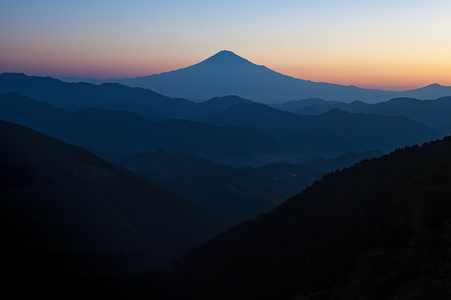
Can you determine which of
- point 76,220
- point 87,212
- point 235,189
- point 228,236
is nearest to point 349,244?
point 228,236

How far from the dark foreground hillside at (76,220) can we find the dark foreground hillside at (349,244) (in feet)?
46.7

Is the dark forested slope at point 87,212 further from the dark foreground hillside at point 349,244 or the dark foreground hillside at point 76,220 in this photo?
the dark foreground hillside at point 349,244

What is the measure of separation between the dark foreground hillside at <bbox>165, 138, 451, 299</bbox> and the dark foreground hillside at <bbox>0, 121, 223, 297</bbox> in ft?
46.7

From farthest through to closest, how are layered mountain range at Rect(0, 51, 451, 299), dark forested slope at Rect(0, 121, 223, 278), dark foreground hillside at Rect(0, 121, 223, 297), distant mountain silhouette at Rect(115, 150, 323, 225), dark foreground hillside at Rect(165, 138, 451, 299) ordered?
1. distant mountain silhouette at Rect(115, 150, 323, 225)
2. dark forested slope at Rect(0, 121, 223, 278)
3. dark foreground hillside at Rect(0, 121, 223, 297)
4. layered mountain range at Rect(0, 51, 451, 299)
5. dark foreground hillside at Rect(165, 138, 451, 299)

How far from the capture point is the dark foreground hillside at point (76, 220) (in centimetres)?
3822

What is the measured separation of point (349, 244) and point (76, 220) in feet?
184

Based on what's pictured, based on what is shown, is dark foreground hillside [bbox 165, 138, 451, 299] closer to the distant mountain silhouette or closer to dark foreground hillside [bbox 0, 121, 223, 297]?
dark foreground hillside [bbox 0, 121, 223, 297]

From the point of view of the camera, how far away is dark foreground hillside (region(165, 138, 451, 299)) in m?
22.2

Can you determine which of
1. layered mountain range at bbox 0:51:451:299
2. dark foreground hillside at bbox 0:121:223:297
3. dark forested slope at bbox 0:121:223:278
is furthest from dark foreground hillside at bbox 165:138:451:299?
dark forested slope at bbox 0:121:223:278

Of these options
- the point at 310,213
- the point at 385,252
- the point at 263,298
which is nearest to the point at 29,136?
the point at 310,213

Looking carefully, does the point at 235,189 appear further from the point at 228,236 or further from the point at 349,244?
the point at 349,244

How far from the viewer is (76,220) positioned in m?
73.5

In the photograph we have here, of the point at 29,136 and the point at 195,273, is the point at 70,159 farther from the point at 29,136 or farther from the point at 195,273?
the point at 195,273

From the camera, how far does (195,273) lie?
46.4 metres
